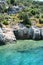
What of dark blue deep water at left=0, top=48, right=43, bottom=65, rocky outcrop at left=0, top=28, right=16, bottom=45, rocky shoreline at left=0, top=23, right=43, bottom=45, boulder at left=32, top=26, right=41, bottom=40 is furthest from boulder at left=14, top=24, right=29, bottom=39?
dark blue deep water at left=0, top=48, right=43, bottom=65

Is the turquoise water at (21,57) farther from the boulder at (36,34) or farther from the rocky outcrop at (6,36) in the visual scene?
the boulder at (36,34)

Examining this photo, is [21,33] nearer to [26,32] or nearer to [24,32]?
[24,32]

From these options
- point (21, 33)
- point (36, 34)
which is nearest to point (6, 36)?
point (21, 33)

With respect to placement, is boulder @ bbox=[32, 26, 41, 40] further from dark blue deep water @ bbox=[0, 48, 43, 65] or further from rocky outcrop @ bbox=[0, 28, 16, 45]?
dark blue deep water @ bbox=[0, 48, 43, 65]

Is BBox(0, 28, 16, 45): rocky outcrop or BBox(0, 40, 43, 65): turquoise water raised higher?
BBox(0, 28, 16, 45): rocky outcrop

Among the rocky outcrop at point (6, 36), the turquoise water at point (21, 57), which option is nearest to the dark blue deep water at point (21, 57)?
the turquoise water at point (21, 57)

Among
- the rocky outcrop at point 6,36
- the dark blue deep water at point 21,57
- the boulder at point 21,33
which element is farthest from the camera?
the boulder at point 21,33

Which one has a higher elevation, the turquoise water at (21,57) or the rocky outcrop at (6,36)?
the rocky outcrop at (6,36)

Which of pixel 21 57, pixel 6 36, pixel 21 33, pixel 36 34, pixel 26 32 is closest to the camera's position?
pixel 21 57

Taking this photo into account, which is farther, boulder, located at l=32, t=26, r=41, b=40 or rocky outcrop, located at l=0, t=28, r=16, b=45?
boulder, located at l=32, t=26, r=41, b=40
